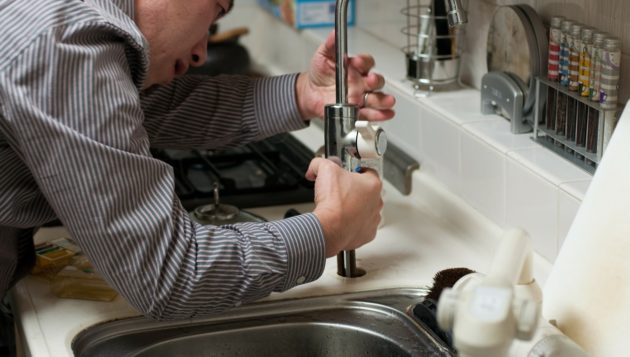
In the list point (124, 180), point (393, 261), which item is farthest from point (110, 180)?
point (393, 261)

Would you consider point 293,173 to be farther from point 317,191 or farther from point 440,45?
point 317,191

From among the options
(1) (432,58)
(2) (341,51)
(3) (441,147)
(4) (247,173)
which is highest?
(2) (341,51)

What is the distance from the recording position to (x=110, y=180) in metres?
1.11

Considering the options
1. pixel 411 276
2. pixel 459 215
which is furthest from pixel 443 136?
pixel 411 276

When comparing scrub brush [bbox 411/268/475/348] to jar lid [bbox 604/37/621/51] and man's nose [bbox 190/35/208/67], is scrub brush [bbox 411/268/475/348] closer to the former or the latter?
jar lid [bbox 604/37/621/51]

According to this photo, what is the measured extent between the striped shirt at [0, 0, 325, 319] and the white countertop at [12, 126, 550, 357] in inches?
4.9

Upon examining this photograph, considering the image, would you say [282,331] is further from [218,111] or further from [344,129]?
[218,111]

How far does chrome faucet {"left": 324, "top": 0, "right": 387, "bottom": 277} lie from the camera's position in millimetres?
1294

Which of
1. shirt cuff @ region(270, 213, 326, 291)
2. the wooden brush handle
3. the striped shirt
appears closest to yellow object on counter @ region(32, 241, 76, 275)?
the striped shirt

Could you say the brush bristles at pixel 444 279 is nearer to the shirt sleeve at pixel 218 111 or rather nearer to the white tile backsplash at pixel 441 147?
the white tile backsplash at pixel 441 147

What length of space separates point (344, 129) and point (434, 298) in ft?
0.82

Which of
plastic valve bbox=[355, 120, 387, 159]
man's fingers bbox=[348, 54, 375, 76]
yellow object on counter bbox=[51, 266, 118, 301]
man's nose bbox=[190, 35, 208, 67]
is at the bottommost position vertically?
yellow object on counter bbox=[51, 266, 118, 301]

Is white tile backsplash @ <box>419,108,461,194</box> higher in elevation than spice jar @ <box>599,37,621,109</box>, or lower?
lower

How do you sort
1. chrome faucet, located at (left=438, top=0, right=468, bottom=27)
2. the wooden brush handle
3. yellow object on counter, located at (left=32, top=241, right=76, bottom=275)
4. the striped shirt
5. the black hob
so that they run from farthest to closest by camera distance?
1. the wooden brush handle
2. the black hob
3. yellow object on counter, located at (left=32, top=241, right=76, bottom=275)
4. chrome faucet, located at (left=438, top=0, right=468, bottom=27)
5. the striped shirt
